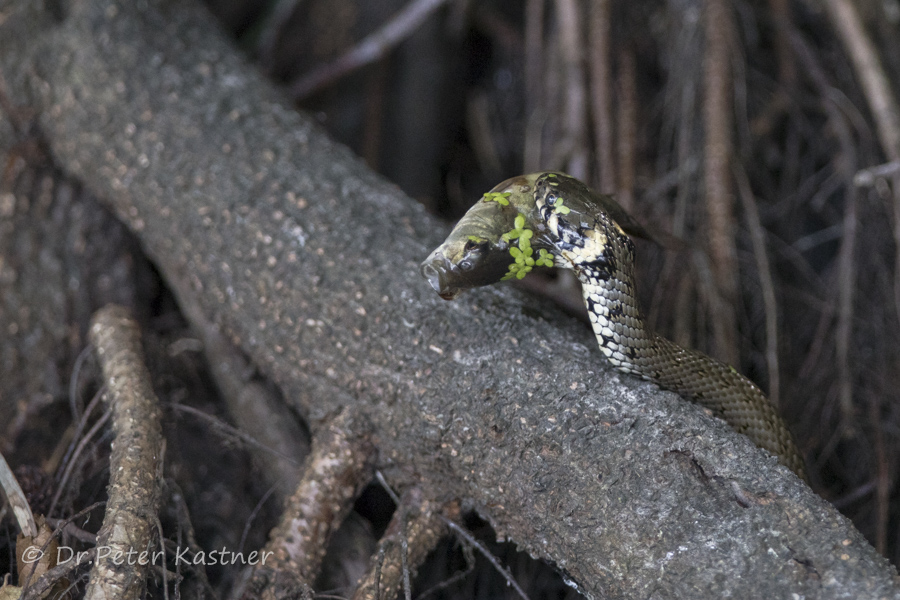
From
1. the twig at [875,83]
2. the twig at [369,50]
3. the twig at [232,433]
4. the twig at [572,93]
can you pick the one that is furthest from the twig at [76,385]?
the twig at [875,83]

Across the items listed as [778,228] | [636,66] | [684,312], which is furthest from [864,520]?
[636,66]

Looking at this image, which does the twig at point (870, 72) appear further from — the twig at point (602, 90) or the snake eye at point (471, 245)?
the snake eye at point (471, 245)

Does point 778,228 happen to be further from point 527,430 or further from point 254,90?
point 254,90

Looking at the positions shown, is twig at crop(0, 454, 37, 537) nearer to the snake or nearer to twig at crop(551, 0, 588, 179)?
the snake

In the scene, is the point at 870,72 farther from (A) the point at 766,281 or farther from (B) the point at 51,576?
(B) the point at 51,576

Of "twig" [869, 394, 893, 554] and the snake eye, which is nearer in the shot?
the snake eye

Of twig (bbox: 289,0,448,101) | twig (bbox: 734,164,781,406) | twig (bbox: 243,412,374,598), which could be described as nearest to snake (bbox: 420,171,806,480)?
twig (bbox: 243,412,374,598)

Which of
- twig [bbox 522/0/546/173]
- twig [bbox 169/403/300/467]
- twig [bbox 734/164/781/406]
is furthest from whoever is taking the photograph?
twig [bbox 522/0/546/173]
